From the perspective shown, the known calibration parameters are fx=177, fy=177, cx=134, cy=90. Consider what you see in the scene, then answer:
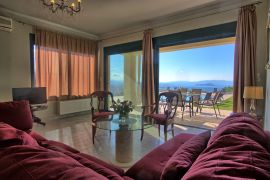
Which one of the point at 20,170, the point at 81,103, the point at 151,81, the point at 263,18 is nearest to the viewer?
the point at 20,170

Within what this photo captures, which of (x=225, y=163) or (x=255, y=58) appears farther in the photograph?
(x=255, y=58)

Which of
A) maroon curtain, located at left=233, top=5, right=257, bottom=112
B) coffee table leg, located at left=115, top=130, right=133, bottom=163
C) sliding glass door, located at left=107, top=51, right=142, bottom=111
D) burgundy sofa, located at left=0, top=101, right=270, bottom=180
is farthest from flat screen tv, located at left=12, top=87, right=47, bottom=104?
maroon curtain, located at left=233, top=5, right=257, bottom=112

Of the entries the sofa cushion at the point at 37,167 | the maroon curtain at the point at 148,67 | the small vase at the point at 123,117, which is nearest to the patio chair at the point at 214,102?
the maroon curtain at the point at 148,67

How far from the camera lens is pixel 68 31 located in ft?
18.1

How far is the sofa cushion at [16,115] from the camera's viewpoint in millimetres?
2168

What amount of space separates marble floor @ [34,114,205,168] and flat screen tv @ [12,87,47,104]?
0.66m

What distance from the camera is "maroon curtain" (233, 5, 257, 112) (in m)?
3.38

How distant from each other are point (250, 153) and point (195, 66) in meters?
5.84

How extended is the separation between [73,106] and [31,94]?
4.76 feet

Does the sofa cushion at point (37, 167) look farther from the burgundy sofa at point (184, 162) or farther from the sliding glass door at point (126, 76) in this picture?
the sliding glass door at point (126, 76)

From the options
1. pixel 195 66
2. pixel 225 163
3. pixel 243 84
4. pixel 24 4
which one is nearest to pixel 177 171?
pixel 225 163

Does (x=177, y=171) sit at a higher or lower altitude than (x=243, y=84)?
lower

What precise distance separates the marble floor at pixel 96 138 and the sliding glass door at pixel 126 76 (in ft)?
5.67

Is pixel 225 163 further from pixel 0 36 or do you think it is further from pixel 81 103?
pixel 81 103
